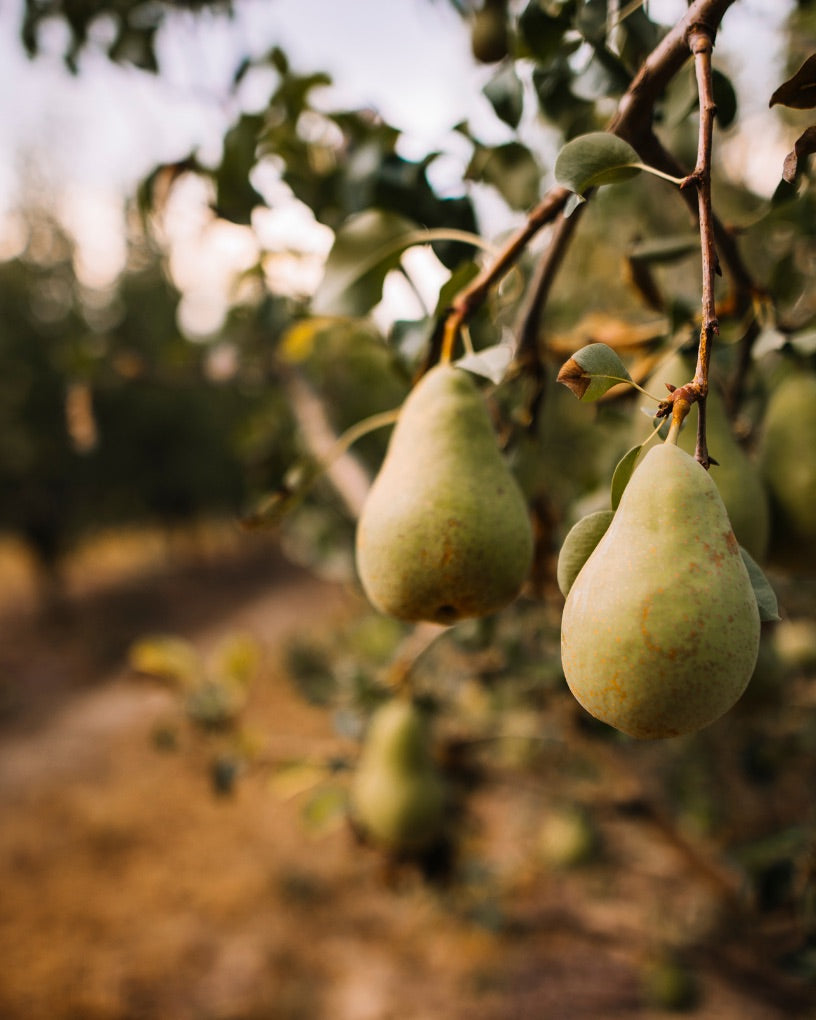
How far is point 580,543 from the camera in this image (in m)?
0.43

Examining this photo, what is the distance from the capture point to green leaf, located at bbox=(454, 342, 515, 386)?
510mm

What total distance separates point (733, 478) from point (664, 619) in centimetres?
24

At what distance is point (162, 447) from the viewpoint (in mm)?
10180

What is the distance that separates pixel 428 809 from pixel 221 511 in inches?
421

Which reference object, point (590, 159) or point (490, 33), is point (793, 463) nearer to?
point (590, 159)

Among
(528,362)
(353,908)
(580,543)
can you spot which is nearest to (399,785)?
(528,362)

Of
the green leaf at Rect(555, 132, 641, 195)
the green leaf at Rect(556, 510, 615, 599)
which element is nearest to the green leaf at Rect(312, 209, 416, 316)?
the green leaf at Rect(555, 132, 641, 195)

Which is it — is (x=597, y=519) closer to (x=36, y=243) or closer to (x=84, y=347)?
(x=84, y=347)

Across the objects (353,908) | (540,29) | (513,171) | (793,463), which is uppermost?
(540,29)

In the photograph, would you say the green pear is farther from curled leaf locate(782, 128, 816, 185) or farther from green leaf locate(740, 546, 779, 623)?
curled leaf locate(782, 128, 816, 185)

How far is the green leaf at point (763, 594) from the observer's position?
1.31 feet

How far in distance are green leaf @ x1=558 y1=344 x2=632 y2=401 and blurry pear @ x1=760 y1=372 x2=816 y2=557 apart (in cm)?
27

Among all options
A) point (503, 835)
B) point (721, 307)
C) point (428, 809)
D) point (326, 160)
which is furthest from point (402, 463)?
point (503, 835)

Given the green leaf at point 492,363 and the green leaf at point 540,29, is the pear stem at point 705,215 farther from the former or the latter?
the green leaf at point 540,29
